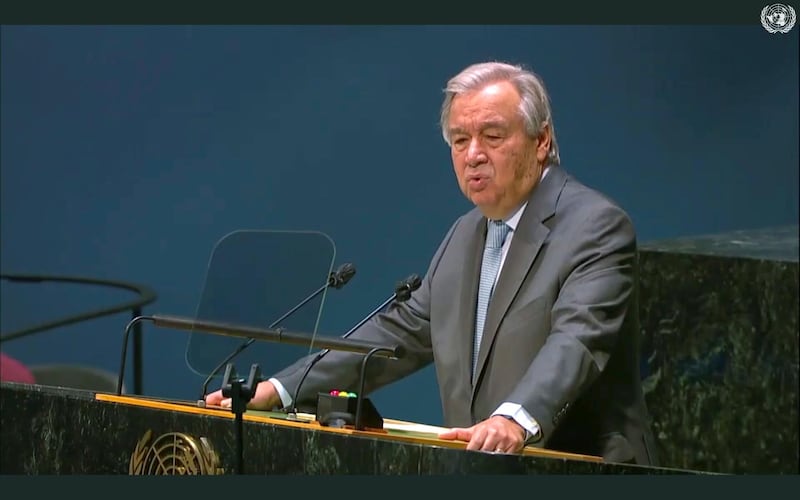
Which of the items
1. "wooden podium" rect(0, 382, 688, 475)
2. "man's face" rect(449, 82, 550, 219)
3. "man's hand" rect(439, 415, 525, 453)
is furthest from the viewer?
"man's face" rect(449, 82, 550, 219)

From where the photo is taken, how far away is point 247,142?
20.4ft

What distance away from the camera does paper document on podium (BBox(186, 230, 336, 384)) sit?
2.94 m

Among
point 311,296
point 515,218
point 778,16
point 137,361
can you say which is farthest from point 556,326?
point 778,16

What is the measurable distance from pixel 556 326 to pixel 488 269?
0.33 metres

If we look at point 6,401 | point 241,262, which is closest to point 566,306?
point 241,262

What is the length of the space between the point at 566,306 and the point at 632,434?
1.19 feet

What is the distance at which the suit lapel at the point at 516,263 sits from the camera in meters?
3.41

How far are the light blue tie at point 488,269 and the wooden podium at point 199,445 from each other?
383mm

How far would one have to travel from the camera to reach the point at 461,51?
6090 millimetres

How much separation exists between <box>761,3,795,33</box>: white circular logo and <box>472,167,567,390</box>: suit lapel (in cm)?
227

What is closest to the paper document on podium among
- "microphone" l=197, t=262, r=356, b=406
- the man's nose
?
"microphone" l=197, t=262, r=356, b=406

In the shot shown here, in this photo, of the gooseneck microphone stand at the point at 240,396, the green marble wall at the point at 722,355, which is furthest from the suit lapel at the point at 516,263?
the green marble wall at the point at 722,355

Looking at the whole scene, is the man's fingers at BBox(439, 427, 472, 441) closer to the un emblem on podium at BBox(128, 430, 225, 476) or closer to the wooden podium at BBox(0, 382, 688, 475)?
the wooden podium at BBox(0, 382, 688, 475)

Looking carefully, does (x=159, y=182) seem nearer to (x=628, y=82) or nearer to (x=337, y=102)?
(x=337, y=102)
